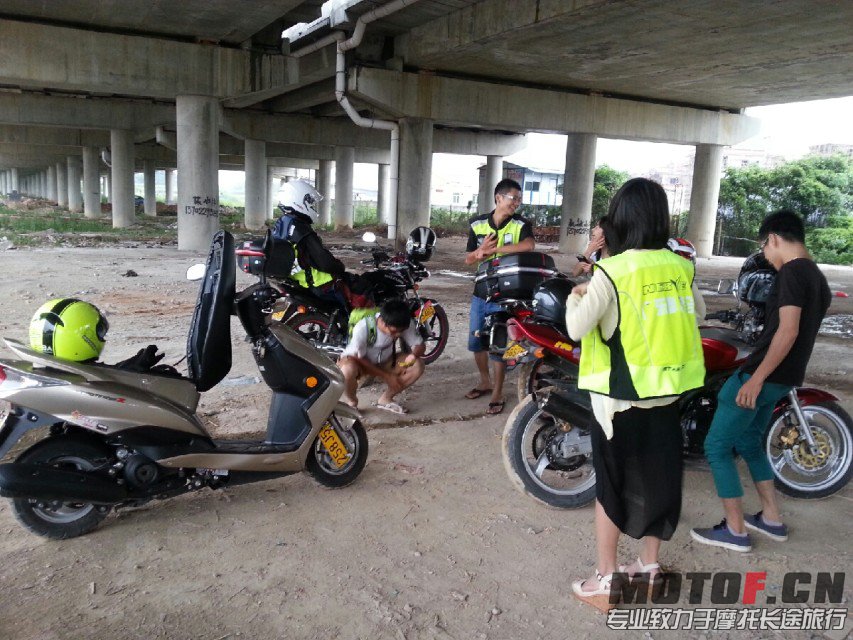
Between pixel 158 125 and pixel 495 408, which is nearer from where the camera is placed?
pixel 495 408

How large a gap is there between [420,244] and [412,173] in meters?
12.9

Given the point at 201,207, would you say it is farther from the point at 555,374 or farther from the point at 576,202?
the point at 555,374

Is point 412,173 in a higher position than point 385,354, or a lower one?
higher

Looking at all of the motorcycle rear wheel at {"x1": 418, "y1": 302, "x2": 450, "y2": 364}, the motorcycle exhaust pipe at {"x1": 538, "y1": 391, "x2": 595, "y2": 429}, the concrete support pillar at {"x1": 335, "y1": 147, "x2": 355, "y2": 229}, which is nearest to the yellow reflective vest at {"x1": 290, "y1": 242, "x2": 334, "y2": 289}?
the motorcycle rear wheel at {"x1": 418, "y1": 302, "x2": 450, "y2": 364}

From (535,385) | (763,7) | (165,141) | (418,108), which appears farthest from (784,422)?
→ (165,141)

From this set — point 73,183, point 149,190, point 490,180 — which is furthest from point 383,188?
point 73,183

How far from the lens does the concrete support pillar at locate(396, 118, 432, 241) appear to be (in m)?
18.9

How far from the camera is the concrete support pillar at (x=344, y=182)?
111 ft

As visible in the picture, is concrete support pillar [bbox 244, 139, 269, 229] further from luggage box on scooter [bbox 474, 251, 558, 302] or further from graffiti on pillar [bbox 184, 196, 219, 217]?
luggage box on scooter [bbox 474, 251, 558, 302]

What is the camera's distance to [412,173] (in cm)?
1922

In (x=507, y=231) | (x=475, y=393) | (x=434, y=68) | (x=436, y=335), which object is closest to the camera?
(x=507, y=231)

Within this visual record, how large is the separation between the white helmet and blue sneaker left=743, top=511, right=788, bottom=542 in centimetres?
392

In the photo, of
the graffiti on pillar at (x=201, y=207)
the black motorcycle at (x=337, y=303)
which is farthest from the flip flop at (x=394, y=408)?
the graffiti on pillar at (x=201, y=207)

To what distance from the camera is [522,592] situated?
2920 mm
